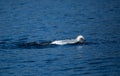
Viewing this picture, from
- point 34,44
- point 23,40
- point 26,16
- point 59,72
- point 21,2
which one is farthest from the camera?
point 21,2

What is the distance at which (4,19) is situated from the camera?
67.3m

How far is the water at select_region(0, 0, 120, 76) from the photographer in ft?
122

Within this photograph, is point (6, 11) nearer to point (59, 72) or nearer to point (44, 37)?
point (44, 37)

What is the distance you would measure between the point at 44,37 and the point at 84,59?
1197cm

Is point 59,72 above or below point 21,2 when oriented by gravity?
above

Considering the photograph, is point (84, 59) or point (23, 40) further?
point (23, 40)

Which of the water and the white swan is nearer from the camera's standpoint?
the water

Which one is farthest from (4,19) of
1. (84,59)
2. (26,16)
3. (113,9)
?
(84,59)

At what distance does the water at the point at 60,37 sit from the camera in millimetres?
37281

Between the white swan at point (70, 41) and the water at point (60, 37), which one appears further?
the white swan at point (70, 41)

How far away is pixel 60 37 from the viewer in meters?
50.8

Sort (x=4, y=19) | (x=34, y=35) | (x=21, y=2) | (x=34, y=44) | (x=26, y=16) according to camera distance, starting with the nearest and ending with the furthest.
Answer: (x=34, y=44) → (x=34, y=35) → (x=4, y=19) → (x=26, y=16) → (x=21, y=2)

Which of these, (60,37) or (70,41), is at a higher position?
(70,41)

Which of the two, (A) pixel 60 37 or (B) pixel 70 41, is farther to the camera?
(A) pixel 60 37
